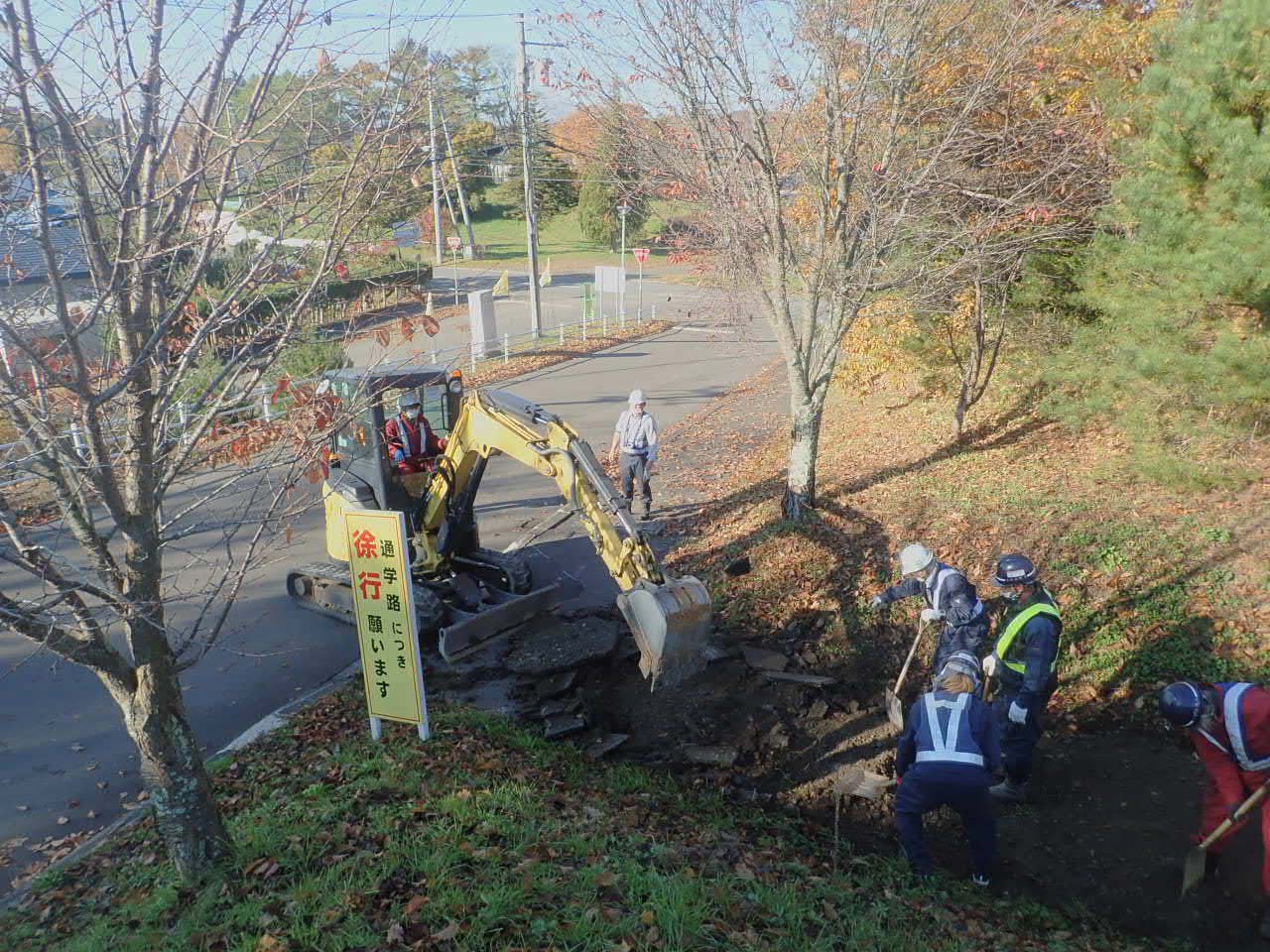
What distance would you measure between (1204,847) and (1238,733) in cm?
76

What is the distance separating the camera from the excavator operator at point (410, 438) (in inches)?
364

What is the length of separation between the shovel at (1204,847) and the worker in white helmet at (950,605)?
73.9 inches

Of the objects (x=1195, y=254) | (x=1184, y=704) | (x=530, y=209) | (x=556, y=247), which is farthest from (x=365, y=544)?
(x=556, y=247)

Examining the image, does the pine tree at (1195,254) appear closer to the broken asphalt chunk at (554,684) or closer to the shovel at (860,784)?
the shovel at (860,784)

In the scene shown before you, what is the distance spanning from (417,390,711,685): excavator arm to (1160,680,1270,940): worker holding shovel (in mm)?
3080

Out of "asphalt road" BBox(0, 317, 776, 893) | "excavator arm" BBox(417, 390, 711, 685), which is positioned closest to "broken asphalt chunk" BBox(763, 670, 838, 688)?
"excavator arm" BBox(417, 390, 711, 685)

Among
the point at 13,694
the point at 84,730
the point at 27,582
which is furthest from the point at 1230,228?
the point at 27,582

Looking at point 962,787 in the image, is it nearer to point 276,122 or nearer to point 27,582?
point 276,122

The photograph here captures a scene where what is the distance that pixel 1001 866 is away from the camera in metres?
5.79

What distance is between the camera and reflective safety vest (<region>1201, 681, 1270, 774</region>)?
5152 mm

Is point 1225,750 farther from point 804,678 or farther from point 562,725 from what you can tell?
point 562,725

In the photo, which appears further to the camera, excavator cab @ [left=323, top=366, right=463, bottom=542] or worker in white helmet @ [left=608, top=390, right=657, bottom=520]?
worker in white helmet @ [left=608, top=390, right=657, bottom=520]

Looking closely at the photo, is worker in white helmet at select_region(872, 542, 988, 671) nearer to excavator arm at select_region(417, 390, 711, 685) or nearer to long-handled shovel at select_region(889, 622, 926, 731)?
long-handled shovel at select_region(889, 622, 926, 731)

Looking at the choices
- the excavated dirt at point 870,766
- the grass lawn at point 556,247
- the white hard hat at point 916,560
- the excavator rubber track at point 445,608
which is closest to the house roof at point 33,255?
the excavator rubber track at point 445,608
